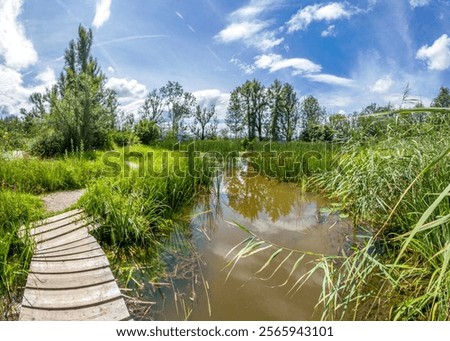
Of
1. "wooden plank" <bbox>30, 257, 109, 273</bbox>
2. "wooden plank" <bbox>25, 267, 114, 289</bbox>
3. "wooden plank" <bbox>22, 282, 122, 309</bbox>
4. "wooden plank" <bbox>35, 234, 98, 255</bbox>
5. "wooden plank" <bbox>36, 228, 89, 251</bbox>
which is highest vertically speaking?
"wooden plank" <bbox>36, 228, 89, 251</bbox>

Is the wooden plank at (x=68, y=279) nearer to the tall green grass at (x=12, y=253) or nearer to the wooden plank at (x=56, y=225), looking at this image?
the tall green grass at (x=12, y=253)

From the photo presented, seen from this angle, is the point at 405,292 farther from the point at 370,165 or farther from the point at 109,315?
the point at 109,315

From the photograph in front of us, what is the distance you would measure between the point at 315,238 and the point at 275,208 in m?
1.50

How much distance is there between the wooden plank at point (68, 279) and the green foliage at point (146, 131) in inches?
539

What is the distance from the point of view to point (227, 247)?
11.6ft

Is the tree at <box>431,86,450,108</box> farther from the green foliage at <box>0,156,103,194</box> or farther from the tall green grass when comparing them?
the green foliage at <box>0,156,103,194</box>

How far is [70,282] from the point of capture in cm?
226

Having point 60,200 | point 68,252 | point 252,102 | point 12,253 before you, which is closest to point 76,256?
point 68,252

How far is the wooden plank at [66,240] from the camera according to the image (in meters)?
2.83

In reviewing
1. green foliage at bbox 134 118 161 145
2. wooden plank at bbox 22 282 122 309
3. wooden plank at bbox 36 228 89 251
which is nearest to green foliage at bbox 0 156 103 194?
wooden plank at bbox 36 228 89 251

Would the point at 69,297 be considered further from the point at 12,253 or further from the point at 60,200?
the point at 60,200

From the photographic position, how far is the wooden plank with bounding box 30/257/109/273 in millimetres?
2398

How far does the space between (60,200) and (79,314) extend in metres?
3.21
